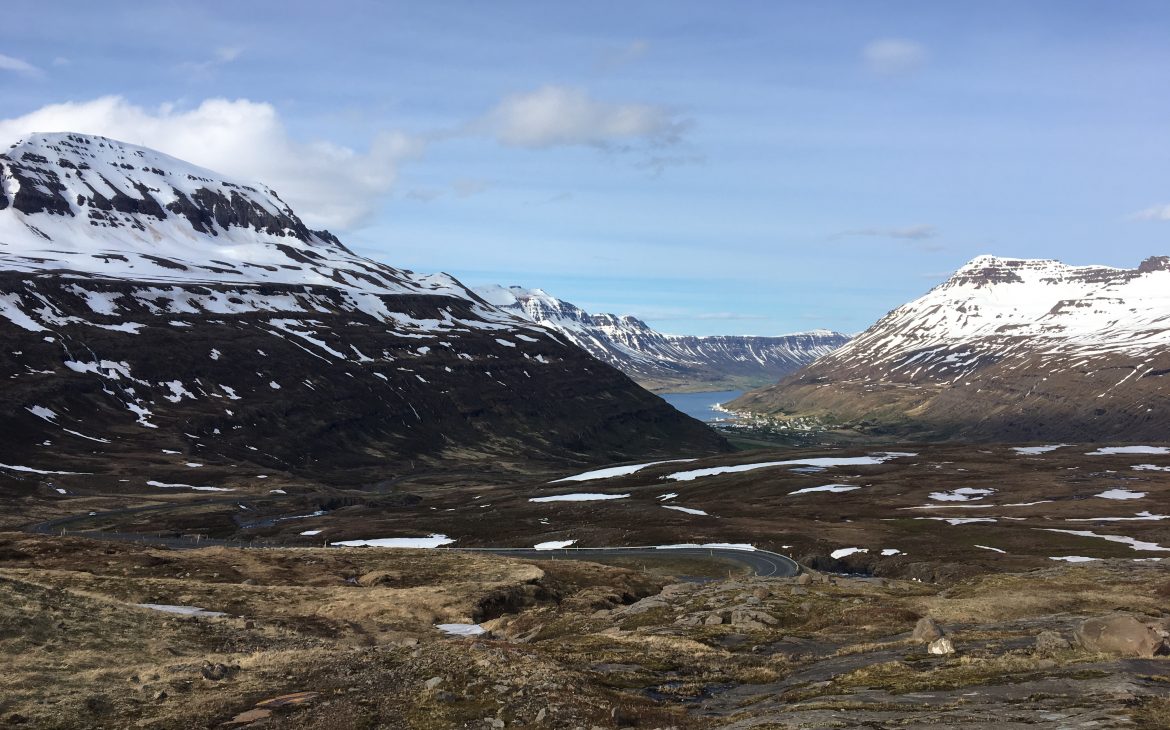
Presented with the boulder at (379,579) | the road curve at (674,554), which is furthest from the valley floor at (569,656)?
the road curve at (674,554)

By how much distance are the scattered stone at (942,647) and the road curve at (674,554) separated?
6642cm

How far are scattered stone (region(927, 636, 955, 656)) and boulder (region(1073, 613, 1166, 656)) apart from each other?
452cm

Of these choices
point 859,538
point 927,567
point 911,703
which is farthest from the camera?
point 859,538

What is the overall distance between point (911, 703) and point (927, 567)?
84678 mm

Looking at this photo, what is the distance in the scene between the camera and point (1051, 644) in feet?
107

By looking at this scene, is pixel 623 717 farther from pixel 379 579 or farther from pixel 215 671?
pixel 379 579

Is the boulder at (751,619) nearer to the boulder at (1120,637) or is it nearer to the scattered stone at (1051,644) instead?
the scattered stone at (1051,644)

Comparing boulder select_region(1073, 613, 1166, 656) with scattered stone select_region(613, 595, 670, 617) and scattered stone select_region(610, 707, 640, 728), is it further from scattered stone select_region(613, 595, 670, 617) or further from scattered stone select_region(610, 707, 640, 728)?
scattered stone select_region(613, 595, 670, 617)

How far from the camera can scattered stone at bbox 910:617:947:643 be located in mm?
39219

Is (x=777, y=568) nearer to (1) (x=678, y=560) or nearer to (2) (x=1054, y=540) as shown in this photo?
(1) (x=678, y=560)

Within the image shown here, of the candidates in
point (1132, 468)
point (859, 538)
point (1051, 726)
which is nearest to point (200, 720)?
point (1051, 726)

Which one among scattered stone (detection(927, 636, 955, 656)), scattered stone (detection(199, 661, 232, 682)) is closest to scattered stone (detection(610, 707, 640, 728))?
scattered stone (detection(927, 636, 955, 656))

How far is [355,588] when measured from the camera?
7225 centimetres

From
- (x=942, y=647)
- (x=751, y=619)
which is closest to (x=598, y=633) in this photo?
(x=751, y=619)
